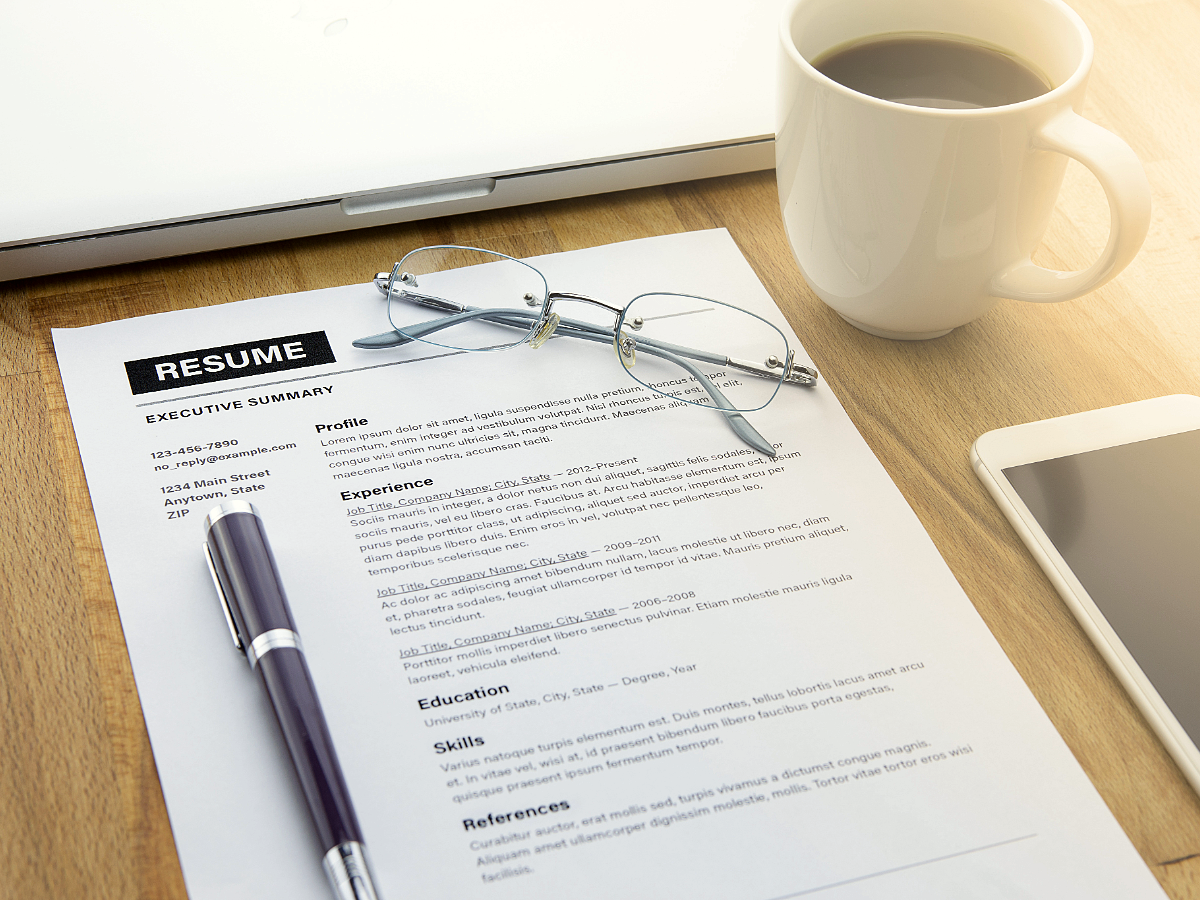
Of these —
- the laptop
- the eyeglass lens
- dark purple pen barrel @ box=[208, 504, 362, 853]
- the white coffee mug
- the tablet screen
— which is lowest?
Answer: the tablet screen

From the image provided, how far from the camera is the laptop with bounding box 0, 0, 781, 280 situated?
0.51 meters

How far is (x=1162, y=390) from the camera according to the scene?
55cm

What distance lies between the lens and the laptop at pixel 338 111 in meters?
0.51

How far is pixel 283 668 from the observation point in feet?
1.30

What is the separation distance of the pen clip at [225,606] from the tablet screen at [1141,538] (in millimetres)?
366

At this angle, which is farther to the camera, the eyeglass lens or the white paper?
the eyeglass lens

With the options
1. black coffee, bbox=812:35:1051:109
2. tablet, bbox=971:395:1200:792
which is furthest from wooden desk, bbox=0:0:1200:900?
black coffee, bbox=812:35:1051:109

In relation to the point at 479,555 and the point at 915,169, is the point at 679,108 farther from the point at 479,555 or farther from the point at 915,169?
the point at 479,555

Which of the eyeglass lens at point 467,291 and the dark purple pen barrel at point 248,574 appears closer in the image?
the dark purple pen barrel at point 248,574

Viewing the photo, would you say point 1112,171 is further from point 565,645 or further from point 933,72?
point 565,645

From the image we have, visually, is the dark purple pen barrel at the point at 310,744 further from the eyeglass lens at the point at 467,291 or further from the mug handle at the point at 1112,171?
the mug handle at the point at 1112,171

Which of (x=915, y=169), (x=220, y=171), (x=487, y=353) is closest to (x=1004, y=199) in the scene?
(x=915, y=169)

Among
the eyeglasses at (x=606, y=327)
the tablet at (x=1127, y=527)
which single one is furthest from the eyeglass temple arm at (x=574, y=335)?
the tablet at (x=1127, y=527)

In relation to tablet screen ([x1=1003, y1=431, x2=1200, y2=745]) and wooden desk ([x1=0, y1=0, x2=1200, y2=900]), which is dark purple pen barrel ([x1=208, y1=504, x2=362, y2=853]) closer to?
wooden desk ([x1=0, y1=0, x2=1200, y2=900])
